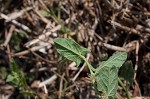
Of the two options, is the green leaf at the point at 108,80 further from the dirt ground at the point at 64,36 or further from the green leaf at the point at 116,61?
the dirt ground at the point at 64,36

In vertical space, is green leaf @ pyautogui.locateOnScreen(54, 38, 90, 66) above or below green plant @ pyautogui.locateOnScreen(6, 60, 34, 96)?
above

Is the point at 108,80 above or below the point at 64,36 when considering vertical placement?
below

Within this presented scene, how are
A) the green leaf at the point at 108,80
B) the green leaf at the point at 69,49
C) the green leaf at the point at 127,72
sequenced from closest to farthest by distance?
the green leaf at the point at 108,80, the green leaf at the point at 69,49, the green leaf at the point at 127,72

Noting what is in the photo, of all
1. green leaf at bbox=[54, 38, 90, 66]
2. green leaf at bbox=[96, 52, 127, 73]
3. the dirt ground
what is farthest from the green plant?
green leaf at bbox=[96, 52, 127, 73]

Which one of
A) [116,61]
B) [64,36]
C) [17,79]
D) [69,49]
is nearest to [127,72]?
[116,61]

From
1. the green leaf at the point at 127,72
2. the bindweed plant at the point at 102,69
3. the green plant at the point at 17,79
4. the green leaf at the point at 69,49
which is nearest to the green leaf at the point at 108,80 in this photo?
the bindweed plant at the point at 102,69

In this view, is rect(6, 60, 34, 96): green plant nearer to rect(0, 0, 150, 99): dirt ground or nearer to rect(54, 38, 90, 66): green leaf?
rect(0, 0, 150, 99): dirt ground

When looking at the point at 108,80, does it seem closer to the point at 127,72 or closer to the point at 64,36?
the point at 127,72
